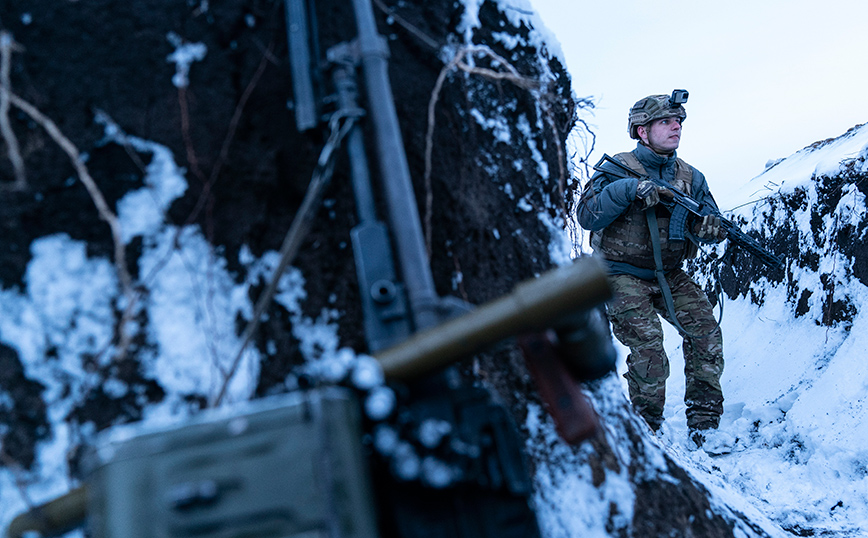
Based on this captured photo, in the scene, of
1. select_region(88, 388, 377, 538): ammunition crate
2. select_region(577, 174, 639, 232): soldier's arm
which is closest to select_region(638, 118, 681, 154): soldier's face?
select_region(577, 174, 639, 232): soldier's arm

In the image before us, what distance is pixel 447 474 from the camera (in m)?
1.11

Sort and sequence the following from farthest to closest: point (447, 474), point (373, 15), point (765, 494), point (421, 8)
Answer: point (765, 494) → point (421, 8) → point (373, 15) → point (447, 474)

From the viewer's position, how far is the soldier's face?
12.5 ft

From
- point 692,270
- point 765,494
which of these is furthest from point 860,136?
point 765,494

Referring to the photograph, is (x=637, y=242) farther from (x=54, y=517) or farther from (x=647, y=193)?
(x=54, y=517)

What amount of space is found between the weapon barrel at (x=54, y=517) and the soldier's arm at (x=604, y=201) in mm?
3039

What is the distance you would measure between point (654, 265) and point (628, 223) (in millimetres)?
296

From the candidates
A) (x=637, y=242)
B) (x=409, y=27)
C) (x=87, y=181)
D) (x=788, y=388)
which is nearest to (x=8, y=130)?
(x=87, y=181)

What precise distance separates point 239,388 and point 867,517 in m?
2.62

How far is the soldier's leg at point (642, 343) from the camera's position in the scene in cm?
353

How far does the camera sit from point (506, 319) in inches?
46.3

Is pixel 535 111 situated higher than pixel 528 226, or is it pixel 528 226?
pixel 535 111

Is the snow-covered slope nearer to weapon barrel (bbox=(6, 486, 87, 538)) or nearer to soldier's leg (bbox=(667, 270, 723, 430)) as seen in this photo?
soldier's leg (bbox=(667, 270, 723, 430))

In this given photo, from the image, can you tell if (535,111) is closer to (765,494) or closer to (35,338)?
(35,338)
